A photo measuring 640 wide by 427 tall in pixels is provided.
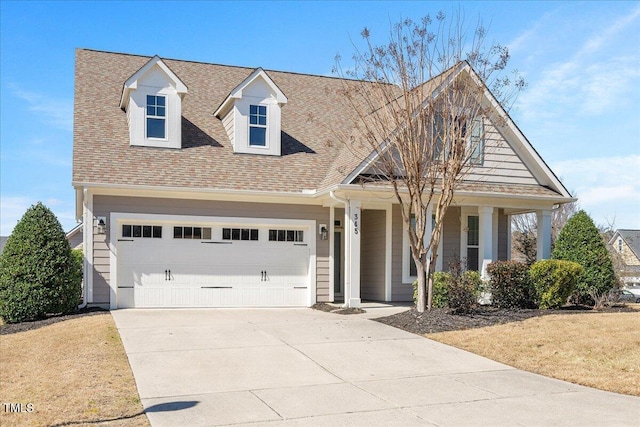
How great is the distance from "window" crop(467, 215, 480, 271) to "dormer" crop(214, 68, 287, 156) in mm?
6042

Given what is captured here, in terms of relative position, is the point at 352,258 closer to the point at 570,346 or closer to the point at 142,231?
the point at 142,231

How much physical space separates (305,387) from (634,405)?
4.07m

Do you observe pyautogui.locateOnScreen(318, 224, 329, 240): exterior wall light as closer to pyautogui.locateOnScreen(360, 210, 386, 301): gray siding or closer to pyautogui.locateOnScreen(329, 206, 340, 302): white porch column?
pyautogui.locateOnScreen(329, 206, 340, 302): white porch column

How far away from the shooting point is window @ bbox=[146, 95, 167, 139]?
1739 cm

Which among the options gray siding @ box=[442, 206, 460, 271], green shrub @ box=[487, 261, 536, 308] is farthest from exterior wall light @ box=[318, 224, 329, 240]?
green shrub @ box=[487, 261, 536, 308]

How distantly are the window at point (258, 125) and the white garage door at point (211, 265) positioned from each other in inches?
106

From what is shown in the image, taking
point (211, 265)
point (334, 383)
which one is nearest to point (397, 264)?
point (211, 265)

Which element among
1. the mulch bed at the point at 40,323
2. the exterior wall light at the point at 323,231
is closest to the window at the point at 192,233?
the mulch bed at the point at 40,323

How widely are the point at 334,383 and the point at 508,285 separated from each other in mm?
7927

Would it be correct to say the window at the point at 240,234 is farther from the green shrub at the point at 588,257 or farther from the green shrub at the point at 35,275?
the green shrub at the point at 588,257

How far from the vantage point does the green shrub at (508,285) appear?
15.4 meters

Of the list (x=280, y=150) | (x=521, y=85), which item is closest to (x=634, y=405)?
(x=521, y=85)

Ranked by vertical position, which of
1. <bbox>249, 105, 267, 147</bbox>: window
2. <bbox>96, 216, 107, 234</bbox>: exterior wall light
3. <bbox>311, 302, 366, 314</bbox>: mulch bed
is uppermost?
<bbox>249, 105, 267, 147</bbox>: window

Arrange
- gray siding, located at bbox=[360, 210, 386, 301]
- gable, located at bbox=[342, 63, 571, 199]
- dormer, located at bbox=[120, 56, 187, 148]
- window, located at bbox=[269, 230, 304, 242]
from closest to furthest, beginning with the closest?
dormer, located at bbox=[120, 56, 187, 148] < window, located at bbox=[269, 230, 304, 242] < gable, located at bbox=[342, 63, 571, 199] < gray siding, located at bbox=[360, 210, 386, 301]
